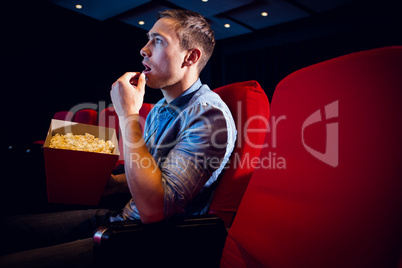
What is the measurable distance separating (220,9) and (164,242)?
4815 mm

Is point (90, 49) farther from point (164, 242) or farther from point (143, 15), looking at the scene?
point (164, 242)

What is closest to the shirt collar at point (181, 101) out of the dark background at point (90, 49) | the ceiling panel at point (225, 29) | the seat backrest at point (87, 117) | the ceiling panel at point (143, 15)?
the seat backrest at point (87, 117)

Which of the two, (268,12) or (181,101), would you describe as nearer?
(181,101)

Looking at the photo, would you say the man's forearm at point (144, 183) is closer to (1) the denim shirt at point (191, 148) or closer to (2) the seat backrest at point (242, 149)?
(1) the denim shirt at point (191, 148)

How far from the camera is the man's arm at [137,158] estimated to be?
3.03 feet

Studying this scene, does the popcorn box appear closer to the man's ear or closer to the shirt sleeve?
the shirt sleeve

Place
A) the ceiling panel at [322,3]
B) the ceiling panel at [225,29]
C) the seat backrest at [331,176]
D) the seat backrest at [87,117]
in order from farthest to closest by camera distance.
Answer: the ceiling panel at [225,29] < the ceiling panel at [322,3] < the seat backrest at [87,117] < the seat backrest at [331,176]

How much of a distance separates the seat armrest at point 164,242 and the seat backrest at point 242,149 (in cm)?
21

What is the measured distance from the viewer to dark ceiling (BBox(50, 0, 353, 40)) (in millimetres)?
4742

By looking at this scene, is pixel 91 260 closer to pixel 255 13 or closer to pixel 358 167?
pixel 358 167

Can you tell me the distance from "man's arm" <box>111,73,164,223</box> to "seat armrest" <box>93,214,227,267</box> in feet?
0.25

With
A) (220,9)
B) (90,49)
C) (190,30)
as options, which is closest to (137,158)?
(190,30)

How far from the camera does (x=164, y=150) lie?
1162mm

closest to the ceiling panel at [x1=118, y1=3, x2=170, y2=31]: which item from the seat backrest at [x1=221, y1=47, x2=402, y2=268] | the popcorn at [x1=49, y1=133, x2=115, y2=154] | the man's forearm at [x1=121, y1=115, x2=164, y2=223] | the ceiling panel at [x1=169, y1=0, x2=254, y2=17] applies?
the ceiling panel at [x1=169, y1=0, x2=254, y2=17]
